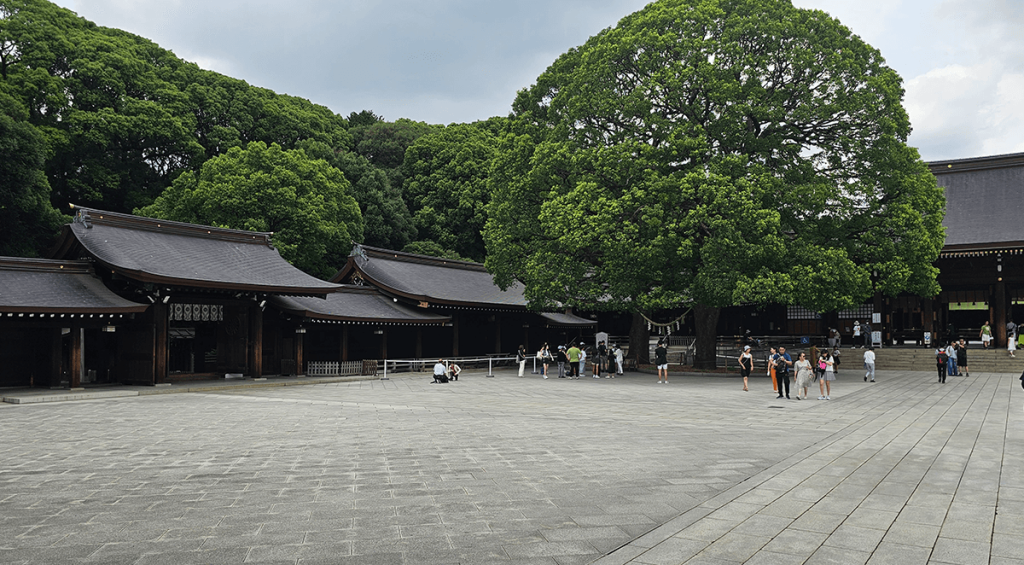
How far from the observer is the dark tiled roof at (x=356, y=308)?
29742mm

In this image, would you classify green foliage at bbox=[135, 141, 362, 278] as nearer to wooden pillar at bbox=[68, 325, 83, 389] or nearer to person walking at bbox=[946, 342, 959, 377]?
wooden pillar at bbox=[68, 325, 83, 389]

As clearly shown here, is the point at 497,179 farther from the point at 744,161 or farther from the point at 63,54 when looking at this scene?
the point at 63,54

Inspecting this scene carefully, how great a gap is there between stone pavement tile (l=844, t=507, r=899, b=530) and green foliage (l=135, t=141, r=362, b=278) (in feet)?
123

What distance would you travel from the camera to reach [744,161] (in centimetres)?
2695

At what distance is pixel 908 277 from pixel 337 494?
90.7 feet

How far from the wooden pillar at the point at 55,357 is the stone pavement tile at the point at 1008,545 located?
1034 inches

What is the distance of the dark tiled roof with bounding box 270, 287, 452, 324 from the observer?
2974 cm

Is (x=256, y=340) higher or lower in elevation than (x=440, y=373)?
higher

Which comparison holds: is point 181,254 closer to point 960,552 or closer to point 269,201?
point 269,201

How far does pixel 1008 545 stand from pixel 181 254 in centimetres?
2842

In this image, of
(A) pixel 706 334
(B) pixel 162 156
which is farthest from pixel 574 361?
(B) pixel 162 156

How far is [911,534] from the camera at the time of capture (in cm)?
633

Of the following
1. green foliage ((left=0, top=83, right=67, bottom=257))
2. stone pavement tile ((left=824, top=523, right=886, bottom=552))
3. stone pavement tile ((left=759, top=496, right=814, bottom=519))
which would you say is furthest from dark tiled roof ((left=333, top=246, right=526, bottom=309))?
stone pavement tile ((left=824, top=523, right=886, bottom=552))

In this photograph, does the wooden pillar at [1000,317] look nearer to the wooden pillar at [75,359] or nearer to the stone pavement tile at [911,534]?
→ the stone pavement tile at [911,534]
